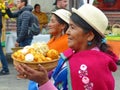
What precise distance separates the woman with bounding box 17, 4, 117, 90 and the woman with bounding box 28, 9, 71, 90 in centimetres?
67

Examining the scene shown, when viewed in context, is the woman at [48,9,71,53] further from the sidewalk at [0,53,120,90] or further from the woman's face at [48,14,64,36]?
the sidewalk at [0,53,120,90]

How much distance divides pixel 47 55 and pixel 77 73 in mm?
526

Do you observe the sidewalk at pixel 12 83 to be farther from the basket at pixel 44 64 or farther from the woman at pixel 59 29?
the basket at pixel 44 64

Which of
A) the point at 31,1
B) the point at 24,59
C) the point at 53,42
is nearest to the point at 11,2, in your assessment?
the point at 31,1

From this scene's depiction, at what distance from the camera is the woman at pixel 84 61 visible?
6.49 feet

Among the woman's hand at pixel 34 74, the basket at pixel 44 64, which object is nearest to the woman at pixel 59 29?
the basket at pixel 44 64

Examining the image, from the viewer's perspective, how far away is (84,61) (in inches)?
78.7

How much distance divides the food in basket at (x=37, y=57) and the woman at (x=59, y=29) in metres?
0.30

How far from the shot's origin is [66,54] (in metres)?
2.16

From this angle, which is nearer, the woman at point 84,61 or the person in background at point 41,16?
the woman at point 84,61

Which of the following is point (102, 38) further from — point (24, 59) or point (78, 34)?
point (24, 59)

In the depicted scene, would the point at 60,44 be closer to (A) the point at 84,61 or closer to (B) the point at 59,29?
(B) the point at 59,29

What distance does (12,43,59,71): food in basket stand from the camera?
2236 millimetres

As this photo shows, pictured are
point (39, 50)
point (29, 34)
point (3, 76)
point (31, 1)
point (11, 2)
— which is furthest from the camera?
point (31, 1)
